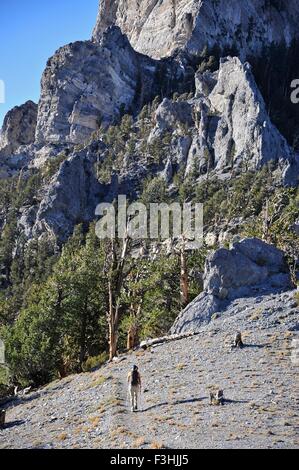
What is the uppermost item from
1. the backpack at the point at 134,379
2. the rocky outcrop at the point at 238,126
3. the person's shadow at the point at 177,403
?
the rocky outcrop at the point at 238,126

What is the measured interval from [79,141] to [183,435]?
174 m

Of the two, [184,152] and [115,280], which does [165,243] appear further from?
[115,280]

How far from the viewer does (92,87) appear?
186375mm

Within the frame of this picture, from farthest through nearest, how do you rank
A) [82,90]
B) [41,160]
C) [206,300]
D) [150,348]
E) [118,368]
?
1. [82,90]
2. [41,160]
3. [206,300]
4. [150,348]
5. [118,368]

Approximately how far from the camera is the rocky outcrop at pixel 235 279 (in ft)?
90.6

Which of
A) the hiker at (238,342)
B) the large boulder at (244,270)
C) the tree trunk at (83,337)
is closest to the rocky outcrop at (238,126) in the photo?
the large boulder at (244,270)

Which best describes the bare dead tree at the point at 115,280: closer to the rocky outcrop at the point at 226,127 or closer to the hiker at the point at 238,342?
the hiker at the point at 238,342

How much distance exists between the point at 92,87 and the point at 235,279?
561 feet

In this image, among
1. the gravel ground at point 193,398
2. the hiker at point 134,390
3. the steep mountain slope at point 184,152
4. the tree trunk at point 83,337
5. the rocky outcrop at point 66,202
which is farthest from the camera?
the steep mountain slope at point 184,152

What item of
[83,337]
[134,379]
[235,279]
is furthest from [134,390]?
[83,337]

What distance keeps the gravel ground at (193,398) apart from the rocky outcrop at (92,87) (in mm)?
162973
